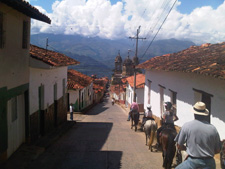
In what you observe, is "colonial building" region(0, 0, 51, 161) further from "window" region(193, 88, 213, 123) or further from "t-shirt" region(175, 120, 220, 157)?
"window" region(193, 88, 213, 123)

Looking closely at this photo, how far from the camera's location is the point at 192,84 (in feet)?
27.7

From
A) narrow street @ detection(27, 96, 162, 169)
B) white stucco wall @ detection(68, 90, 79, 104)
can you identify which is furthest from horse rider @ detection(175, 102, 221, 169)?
white stucco wall @ detection(68, 90, 79, 104)

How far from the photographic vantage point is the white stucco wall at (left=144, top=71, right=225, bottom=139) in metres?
6.46

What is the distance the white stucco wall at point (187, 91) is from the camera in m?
6.46

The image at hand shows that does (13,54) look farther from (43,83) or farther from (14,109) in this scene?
(43,83)

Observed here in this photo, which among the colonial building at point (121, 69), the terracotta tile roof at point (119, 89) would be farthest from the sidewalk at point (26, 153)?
the colonial building at point (121, 69)

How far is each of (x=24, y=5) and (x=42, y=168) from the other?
3948 mm

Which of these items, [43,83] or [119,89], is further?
[119,89]

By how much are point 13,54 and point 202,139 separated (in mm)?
5127

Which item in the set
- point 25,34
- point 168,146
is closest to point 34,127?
point 25,34

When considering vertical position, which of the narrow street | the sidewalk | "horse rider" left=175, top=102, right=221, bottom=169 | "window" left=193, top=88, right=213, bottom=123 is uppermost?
"window" left=193, top=88, right=213, bottom=123

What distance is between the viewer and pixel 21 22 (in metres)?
7.34

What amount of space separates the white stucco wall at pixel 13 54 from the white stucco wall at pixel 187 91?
531 centimetres

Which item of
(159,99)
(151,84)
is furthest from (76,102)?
(159,99)
